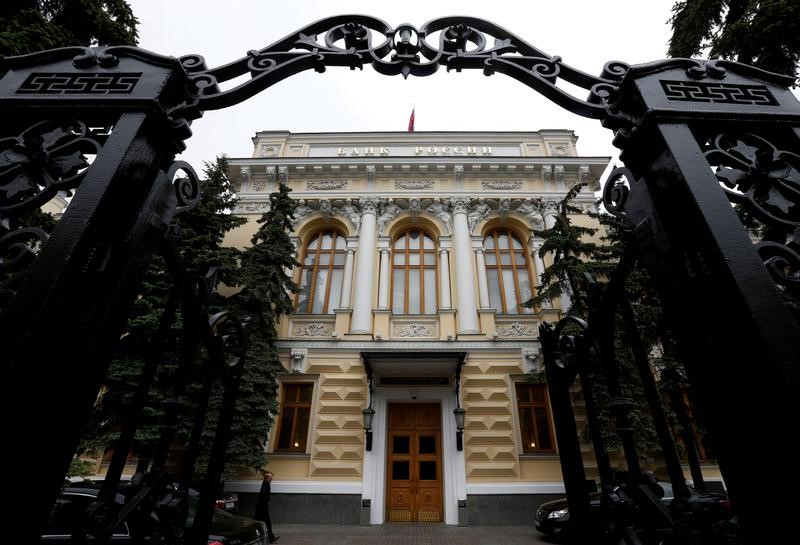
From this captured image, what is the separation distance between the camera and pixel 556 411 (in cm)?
258

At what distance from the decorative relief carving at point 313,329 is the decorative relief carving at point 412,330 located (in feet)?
7.85

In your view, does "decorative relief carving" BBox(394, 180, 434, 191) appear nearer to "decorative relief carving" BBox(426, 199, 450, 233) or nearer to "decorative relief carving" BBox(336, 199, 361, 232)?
"decorative relief carving" BBox(426, 199, 450, 233)

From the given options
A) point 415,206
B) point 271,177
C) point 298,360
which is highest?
point 271,177

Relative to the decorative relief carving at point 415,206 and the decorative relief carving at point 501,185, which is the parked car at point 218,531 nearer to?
the decorative relief carving at point 415,206

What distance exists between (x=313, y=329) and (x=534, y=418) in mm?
8112

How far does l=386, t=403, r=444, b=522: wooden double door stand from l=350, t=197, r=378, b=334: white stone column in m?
3.00

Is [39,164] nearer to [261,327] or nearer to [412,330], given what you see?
[261,327]

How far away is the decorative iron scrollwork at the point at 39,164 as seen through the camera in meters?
1.58

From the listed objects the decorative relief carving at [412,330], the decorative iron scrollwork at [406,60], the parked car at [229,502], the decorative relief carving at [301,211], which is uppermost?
the decorative relief carving at [301,211]

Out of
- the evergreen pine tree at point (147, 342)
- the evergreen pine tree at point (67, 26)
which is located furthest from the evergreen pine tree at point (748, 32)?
the evergreen pine tree at point (67, 26)

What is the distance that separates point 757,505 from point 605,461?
123 centimetres

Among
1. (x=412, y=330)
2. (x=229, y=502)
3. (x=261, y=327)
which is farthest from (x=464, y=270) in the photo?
(x=229, y=502)

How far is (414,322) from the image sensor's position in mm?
14789

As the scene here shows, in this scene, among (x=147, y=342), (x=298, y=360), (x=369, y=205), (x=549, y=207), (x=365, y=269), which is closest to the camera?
(x=147, y=342)
